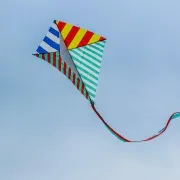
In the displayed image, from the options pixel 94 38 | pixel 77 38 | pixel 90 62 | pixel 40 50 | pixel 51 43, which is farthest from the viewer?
pixel 94 38

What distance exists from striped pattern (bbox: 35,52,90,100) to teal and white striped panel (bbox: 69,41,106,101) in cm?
26

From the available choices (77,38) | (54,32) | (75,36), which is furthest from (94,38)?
(54,32)

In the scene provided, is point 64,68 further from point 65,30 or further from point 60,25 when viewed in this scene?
point 60,25

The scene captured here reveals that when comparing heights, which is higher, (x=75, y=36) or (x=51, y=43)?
(x=75, y=36)

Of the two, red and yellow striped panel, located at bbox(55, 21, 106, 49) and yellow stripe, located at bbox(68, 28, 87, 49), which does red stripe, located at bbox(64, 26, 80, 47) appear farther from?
yellow stripe, located at bbox(68, 28, 87, 49)

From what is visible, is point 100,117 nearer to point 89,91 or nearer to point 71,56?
point 89,91

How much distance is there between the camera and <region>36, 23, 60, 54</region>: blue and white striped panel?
23.5 m

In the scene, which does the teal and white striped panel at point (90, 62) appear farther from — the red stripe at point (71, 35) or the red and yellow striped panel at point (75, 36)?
the red stripe at point (71, 35)

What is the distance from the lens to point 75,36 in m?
23.6

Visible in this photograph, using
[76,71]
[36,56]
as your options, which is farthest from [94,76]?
[36,56]

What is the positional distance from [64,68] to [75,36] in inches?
93.1

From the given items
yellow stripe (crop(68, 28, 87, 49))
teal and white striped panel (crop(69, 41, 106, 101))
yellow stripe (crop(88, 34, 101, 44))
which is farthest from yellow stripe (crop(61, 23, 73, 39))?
yellow stripe (crop(88, 34, 101, 44))

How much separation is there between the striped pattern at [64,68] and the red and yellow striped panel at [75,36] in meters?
1.07

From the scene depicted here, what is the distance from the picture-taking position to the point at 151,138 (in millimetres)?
18641
